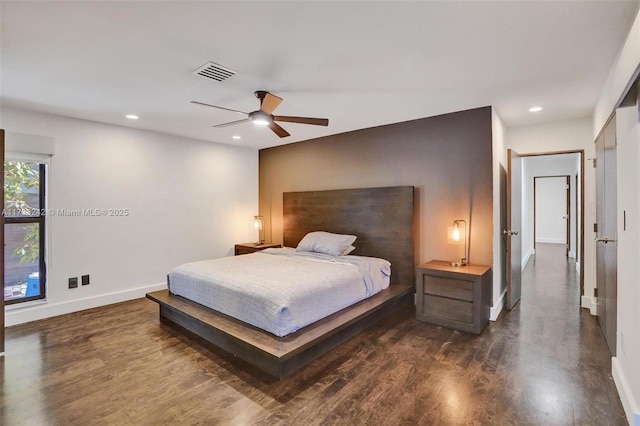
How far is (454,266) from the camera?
3545 millimetres

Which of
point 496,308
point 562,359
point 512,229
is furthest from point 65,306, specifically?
point 512,229

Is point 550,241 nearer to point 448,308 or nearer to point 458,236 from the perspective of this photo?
point 458,236

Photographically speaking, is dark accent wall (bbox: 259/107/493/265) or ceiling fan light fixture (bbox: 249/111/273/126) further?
dark accent wall (bbox: 259/107/493/265)

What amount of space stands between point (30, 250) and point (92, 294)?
0.87 meters

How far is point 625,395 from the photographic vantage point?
1966 mm

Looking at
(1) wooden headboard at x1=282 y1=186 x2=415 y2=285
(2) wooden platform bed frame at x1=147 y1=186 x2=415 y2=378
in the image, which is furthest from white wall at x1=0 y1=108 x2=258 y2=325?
(1) wooden headboard at x1=282 y1=186 x2=415 y2=285

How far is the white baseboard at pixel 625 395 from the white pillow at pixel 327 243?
2.78 m

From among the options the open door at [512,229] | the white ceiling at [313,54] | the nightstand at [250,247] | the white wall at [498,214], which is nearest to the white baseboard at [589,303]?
the open door at [512,229]

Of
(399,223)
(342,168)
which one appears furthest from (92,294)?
(399,223)

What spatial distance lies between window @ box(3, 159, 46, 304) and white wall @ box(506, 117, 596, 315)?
6276 mm

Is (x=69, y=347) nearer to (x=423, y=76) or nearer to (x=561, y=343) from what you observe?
(x=423, y=76)

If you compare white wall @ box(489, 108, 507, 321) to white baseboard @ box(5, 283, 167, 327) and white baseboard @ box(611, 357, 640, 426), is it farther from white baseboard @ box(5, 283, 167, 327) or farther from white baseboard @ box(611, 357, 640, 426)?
white baseboard @ box(5, 283, 167, 327)

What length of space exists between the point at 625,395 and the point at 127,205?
17.8 feet

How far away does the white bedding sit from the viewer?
2.53 meters
